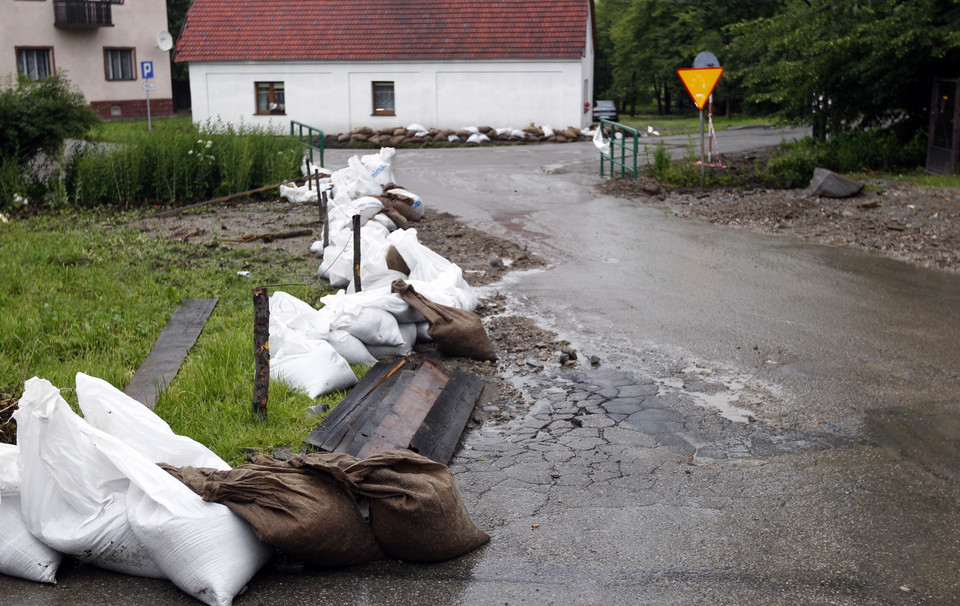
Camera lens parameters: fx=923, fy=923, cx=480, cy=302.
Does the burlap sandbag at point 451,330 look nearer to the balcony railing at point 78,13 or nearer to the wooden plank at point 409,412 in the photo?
the wooden plank at point 409,412

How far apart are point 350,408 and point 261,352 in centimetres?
60

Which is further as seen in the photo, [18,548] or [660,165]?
[660,165]

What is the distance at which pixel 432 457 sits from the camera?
480 cm

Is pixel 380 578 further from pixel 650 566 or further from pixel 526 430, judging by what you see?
pixel 526 430

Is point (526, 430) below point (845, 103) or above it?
below

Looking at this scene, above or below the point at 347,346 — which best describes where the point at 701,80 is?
above

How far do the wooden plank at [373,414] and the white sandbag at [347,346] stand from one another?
0.57 m

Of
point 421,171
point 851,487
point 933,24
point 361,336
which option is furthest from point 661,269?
point 421,171

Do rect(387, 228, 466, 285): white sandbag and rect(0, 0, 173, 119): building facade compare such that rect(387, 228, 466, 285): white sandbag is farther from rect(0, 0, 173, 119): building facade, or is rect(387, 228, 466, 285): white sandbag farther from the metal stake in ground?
rect(0, 0, 173, 119): building facade

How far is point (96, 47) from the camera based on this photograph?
39.7 metres

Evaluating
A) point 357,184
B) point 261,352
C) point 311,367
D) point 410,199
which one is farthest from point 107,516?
point 357,184

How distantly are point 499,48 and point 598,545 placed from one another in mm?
28823

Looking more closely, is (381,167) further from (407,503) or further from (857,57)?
(407,503)

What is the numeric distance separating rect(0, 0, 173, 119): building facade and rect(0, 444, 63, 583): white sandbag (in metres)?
35.2
